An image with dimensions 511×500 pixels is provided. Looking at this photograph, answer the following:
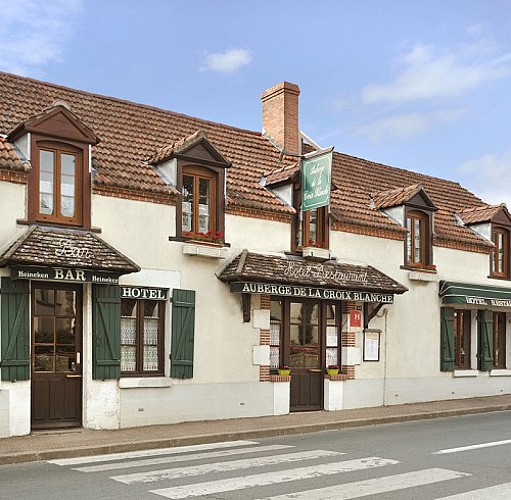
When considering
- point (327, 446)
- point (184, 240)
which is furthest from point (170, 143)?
point (327, 446)

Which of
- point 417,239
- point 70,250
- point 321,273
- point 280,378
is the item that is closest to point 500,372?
point 417,239

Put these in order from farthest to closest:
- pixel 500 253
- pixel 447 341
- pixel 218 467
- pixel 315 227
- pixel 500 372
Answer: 1. pixel 500 253
2. pixel 500 372
3. pixel 447 341
4. pixel 315 227
5. pixel 218 467

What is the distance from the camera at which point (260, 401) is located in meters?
15.6

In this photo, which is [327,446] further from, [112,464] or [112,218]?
[112,218]

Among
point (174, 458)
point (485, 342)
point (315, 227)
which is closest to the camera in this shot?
point (174, 458)

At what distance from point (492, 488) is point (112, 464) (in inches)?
194

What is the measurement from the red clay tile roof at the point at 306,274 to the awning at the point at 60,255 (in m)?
2.59

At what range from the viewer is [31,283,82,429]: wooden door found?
41.9 feet

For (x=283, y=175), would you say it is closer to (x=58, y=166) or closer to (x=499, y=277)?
(x=58, y=166)

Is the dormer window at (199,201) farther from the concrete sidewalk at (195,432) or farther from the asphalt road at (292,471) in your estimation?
the asphalt road at (292,471)

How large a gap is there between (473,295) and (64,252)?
11430 millimetres

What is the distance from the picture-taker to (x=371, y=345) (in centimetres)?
A: 1777

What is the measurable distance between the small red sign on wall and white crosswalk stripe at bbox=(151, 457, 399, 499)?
22.3ft

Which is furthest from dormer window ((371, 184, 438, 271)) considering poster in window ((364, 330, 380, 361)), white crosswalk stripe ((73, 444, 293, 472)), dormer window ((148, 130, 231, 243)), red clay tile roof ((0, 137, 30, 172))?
red clay tile roof ((0, 137, 30, 172))
